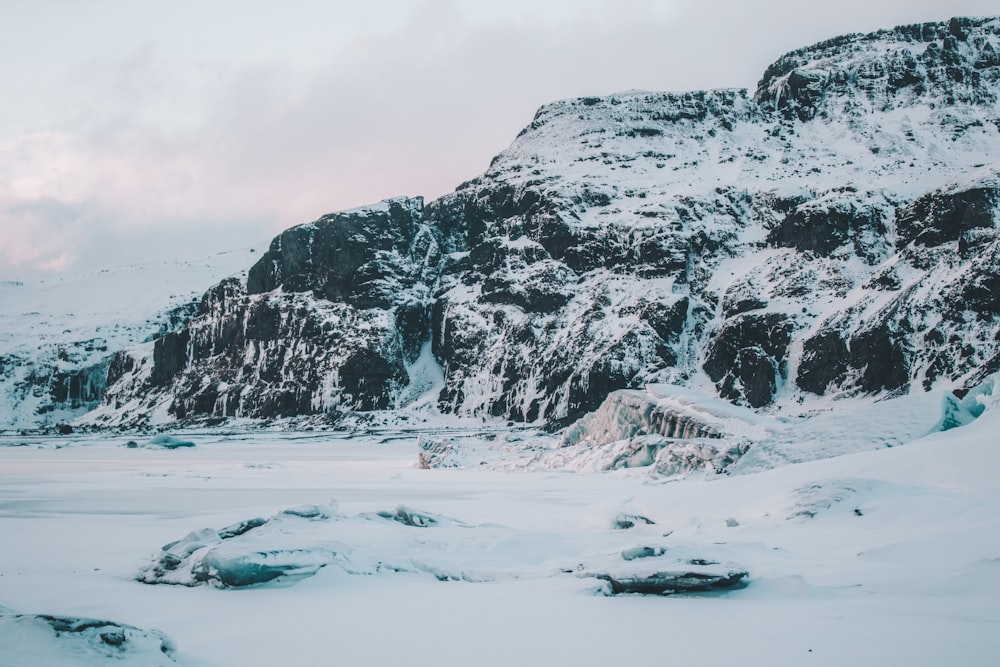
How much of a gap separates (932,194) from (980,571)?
7848cm

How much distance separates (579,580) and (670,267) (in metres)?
83.3

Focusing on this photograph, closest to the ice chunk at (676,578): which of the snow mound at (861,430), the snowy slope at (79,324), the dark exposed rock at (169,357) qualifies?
the snow mound at (861,430)

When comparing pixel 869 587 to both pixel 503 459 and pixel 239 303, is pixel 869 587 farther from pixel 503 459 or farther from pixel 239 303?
pixel 239 303

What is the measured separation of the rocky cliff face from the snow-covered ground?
5346 centimetres

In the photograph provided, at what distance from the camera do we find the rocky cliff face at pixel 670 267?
70.2m

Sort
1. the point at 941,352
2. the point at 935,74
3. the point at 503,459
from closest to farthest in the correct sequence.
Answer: the point at 503,459 < the point at 941,352 < the point at 935,74

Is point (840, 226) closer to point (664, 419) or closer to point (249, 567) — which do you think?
point (664, 419)

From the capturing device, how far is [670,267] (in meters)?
88.2

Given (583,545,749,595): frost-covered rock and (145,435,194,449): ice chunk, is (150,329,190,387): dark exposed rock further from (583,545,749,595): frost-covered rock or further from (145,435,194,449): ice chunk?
(583,545,749,595): frost-covered rock

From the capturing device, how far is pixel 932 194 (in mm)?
73562

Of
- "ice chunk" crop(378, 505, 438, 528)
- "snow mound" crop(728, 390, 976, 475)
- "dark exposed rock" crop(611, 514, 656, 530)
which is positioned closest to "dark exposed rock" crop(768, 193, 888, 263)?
"snow mound" crop(728, 390, 976, 475)

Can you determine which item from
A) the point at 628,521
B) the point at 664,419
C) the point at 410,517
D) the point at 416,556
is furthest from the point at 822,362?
the point at 416,556

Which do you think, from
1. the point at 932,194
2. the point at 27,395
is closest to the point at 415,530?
the point at 932,194

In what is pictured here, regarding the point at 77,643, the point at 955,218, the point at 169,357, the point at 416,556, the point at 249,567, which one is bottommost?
the point at 169,357
